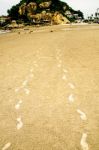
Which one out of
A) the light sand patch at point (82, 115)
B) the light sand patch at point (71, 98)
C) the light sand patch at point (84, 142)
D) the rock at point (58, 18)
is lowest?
the rock at point (58, 18)

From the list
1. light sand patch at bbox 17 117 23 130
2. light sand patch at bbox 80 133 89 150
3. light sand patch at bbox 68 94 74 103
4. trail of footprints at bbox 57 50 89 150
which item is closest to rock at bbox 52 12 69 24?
trail of footprints at bbox 57 50 89 150

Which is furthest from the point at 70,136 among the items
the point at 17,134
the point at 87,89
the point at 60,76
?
the point at 60,76

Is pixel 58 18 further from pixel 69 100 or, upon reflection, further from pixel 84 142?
pixel 84 142

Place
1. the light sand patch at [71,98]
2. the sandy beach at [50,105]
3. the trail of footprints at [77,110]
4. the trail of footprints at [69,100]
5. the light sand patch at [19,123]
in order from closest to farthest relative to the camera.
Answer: the trail of footprints at [77,110]
the trail of footprints at [69,100]
the sandy beach at [50,105]
the light sand patch at [19,123]
the light sand patch at [71,98]

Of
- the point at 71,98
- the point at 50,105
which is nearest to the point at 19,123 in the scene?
the point at 50,105

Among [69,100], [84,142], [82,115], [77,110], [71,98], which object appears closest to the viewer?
[84,142]

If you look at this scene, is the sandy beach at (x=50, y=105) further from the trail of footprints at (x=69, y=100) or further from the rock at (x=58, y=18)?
the rock at (x=58, y=18)

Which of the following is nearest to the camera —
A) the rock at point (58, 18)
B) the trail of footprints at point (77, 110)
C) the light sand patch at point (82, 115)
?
the trail of footprints at point (77, 110)

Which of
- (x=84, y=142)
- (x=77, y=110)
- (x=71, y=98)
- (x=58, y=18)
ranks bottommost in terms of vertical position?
(x=58, y=18)

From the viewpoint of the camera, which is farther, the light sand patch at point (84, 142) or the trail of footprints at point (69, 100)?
the trail of footprints at point (69, 100)

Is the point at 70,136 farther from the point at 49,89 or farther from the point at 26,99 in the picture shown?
the point at 49,89

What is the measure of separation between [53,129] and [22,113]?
77.7 inches

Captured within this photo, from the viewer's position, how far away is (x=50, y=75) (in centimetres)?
1803

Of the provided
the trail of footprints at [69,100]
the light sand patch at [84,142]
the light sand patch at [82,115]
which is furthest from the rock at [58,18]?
the light sand patch at [84,142]
